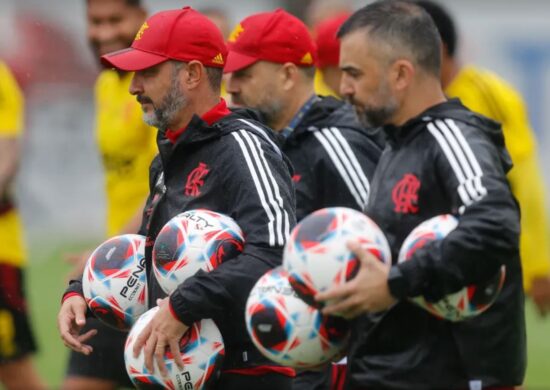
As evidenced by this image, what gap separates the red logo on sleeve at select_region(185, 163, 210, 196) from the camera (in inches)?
209

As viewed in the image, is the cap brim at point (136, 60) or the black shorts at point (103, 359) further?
the black shorts at point (103, 359)

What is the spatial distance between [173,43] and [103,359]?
2146 millimetres

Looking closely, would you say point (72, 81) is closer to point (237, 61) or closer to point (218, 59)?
point (237, 61)

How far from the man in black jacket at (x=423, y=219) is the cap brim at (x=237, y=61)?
4.69 feet

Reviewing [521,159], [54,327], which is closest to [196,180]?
[521,159]

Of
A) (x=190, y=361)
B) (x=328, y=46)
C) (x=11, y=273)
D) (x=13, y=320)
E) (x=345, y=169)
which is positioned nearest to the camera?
(x=190, y=361)

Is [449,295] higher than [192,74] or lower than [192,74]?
lower

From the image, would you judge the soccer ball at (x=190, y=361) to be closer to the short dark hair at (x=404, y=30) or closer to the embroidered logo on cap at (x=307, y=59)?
the short dark hair at (x=404, y=30)

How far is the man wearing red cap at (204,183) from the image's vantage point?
5.02 meters

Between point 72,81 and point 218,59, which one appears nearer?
point 218,59

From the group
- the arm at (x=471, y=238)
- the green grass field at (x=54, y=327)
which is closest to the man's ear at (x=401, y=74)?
the arm at (x=471, y=238)

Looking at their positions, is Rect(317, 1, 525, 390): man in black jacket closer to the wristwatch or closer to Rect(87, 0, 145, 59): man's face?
the wristwatch

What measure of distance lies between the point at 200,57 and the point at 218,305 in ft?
3.42

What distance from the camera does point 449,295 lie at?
4645mm
